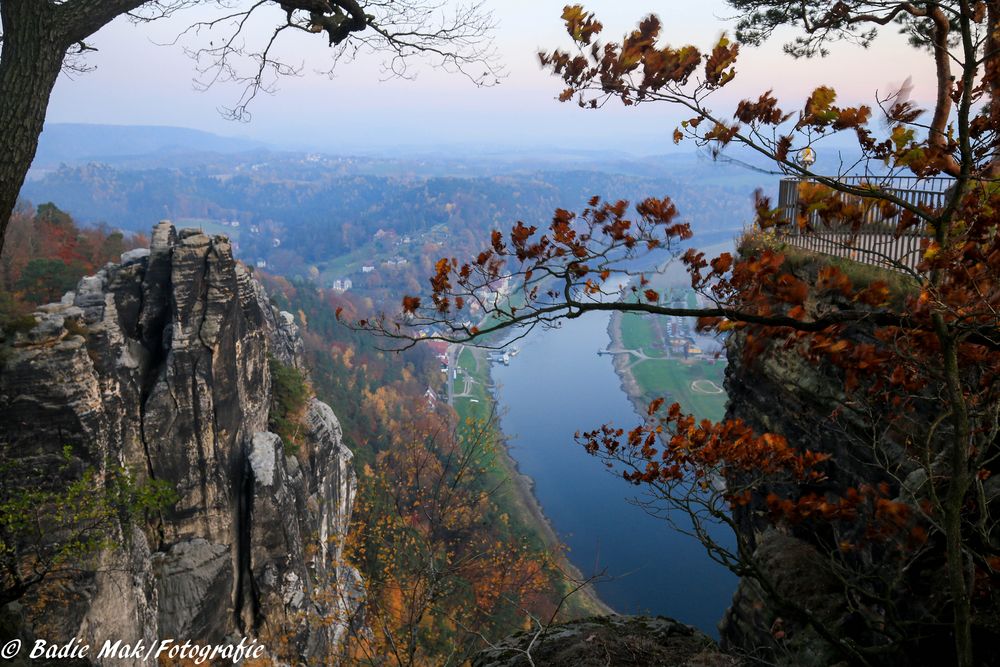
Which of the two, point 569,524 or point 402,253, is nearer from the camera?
point 569,524

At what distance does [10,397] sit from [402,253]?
327 feet

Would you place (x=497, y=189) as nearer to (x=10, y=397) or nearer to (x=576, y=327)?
(x=576, y=327)

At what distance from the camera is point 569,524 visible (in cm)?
3366

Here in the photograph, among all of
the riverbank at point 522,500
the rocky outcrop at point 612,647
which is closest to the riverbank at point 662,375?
the riverbank at point 522,500

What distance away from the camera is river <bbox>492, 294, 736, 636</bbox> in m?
Result: 26.5

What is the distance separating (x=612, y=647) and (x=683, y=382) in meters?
49.1

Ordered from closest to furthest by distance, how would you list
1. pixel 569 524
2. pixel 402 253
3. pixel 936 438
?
pixel 936 438 → pixel 569 524 → pixel 402 253

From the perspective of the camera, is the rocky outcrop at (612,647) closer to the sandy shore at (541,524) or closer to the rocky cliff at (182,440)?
the rocky cliff at (182,440)

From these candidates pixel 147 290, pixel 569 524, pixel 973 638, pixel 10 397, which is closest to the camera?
pixel 973 638

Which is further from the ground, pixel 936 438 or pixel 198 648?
pixel 936 438

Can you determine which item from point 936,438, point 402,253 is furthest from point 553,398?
point 402,253

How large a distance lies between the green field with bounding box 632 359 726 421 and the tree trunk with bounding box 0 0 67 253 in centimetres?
4191

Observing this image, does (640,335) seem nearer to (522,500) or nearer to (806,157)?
(522,500)

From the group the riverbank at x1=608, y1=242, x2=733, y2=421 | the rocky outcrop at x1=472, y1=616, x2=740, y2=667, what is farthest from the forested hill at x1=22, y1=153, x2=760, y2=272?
the rocky outcrop at x1=472, y1=616, x2=740, y2=667
